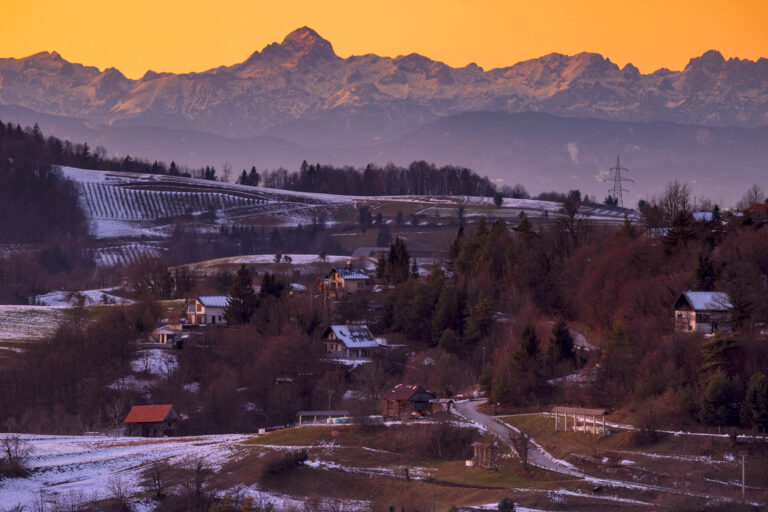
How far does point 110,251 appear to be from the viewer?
183625mm

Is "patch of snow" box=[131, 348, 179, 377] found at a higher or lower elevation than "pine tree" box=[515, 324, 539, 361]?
lower

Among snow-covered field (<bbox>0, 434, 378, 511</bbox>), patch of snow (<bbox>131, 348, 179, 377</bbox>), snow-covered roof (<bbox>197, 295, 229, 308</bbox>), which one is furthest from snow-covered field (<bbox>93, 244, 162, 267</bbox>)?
snow-covered field (<bbox>0, 434, 378, 511</bbox>)

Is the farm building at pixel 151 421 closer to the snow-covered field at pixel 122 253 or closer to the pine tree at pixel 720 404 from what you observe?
the pine tree at pixel 720 404

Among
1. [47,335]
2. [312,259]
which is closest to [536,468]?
[47,335]

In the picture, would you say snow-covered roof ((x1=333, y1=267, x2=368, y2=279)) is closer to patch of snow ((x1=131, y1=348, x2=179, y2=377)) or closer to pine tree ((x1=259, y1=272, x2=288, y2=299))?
pine tree ((x1=259, y1=272, x2=288, y2=299))

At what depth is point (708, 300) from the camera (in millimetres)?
74312

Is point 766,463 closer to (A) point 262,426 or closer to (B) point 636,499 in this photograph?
(B) point 636,499

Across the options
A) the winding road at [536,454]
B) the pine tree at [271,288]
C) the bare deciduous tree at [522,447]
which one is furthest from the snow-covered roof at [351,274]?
the bare deciduous tree at [522,447]

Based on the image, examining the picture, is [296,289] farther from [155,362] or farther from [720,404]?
[720,404]

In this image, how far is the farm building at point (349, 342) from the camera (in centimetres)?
9581

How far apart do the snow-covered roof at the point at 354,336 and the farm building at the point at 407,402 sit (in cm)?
2107

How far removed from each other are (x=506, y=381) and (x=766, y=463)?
22.7 metres

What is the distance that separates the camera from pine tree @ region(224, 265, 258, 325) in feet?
338

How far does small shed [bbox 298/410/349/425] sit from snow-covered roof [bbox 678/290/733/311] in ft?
80.5
